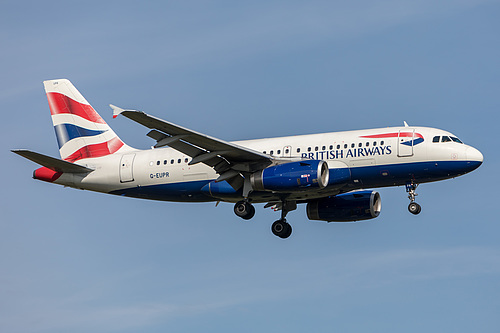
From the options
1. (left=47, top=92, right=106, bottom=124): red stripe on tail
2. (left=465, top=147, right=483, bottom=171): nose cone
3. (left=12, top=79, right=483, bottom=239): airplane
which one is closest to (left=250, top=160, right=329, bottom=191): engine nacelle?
(left=12, top=79, right=483, bottom=239): airplane

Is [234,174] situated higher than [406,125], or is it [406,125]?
[406,125]

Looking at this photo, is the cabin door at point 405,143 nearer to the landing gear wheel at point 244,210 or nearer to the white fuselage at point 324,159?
the white fuselage at point 324,159

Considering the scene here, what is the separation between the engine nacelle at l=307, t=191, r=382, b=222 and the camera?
46469 millimetres

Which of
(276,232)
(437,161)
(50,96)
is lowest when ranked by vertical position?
(276,232)

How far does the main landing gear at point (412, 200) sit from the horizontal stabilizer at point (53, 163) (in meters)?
16.8

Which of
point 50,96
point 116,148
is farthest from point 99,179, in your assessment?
point 50,96

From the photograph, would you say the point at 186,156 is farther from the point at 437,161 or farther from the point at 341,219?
the point at 437,161

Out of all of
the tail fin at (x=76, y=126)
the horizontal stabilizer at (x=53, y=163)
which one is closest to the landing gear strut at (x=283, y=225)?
the tail fin at (x=76, y=126)

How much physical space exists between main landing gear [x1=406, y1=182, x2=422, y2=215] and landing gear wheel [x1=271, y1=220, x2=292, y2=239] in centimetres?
731

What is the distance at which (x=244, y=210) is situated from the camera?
1708 inches

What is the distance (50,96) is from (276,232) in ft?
50.5

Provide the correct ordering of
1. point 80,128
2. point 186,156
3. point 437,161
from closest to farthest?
point 437,161 → point 186,156 → point 80,128

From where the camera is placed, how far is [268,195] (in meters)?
43.7

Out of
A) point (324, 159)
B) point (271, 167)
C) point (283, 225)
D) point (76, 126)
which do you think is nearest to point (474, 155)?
point (324, 159)
